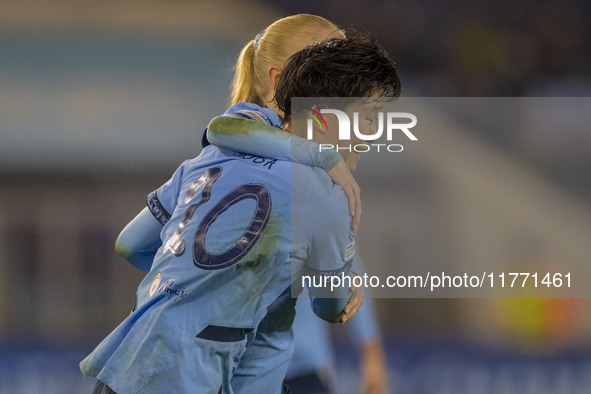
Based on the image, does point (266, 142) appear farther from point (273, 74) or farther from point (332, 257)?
point (273, 74)

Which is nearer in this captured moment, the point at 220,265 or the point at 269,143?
the point at 220,265

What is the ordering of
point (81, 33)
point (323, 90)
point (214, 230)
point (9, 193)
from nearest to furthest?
point (214, 230) → point (323, 90) → point (9, 193) → point (81, 33)

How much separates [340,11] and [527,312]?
1706 millimetres

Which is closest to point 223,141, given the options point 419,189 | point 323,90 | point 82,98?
point 323,90

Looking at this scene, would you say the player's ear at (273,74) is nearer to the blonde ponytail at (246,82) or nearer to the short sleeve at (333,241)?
the blonde ponytail at (246,82)

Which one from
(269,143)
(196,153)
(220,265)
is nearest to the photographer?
(220,265)

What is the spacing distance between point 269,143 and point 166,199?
0.24 meters

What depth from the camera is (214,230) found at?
4.02ft

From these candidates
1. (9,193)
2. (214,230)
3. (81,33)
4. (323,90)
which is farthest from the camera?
(81,33)

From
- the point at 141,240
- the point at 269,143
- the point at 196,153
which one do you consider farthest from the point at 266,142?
the point at 196,153

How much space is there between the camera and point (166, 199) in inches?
57.6

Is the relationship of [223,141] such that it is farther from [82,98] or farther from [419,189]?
[82,98]

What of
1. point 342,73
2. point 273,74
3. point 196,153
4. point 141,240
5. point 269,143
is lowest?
point 141,240

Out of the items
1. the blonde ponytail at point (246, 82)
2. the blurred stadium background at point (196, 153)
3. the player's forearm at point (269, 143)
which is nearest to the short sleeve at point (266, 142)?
the player's forearm at point (269, 143)
